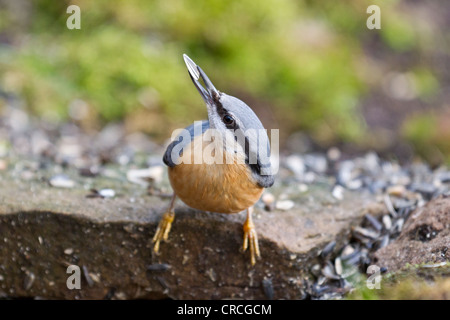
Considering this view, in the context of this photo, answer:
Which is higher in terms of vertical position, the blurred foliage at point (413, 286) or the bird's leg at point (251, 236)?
the bird's leg at point (251, 236)

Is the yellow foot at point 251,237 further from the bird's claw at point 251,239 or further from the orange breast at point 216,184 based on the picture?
the orange breast at point 216,184

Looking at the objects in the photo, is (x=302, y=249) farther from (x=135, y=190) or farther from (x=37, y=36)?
(x=37, y=36)

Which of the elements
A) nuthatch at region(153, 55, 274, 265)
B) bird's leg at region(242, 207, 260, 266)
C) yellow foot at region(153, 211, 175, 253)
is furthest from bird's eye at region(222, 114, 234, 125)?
yellow foot at region(153, 211, 175, 253)

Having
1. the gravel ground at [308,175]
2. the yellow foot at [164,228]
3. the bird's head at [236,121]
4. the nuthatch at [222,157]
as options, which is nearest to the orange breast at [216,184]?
the nuthatch at [222,157]

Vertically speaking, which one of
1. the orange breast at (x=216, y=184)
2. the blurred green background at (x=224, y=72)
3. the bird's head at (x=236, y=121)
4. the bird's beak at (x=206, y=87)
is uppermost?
the blurred green background at (x=224, y=72)

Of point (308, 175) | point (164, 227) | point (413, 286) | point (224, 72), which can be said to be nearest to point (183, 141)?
point (164, 227)

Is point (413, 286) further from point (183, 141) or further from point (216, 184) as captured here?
point (183, 141)
